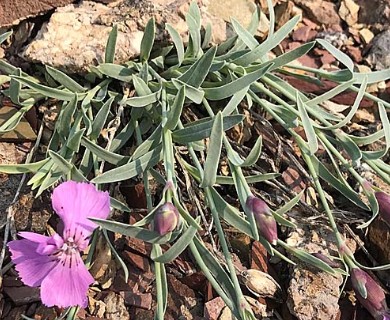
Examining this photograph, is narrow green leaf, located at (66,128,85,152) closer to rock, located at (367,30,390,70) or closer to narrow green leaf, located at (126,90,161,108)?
narrow green leaf, located at (126,90,161,108)

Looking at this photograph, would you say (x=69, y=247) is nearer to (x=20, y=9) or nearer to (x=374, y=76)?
(x=20, y=9)

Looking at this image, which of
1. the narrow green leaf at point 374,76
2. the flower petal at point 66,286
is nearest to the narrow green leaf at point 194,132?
the flower petal at point 66,286

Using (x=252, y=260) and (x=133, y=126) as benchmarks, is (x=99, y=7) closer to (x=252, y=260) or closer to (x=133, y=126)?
(x=133, y=126)

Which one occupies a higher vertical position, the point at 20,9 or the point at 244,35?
the point at 244,35

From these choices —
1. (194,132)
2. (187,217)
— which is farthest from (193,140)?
(187,217)

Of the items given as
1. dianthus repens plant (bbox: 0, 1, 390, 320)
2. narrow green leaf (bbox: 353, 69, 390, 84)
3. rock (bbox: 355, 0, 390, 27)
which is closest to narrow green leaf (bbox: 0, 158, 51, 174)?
dianthus repens plant (bbox: 0, 1, 390, 320)

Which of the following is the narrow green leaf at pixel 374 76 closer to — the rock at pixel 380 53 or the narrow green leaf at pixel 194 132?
the rock at pixel 380 53

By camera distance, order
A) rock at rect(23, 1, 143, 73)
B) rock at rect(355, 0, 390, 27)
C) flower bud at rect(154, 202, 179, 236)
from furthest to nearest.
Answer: rock at rect(355, 0, 390, 27) → rock at rect(23, 1, 143, 73) → flower bud at rect(154, 202, 179, 236)
